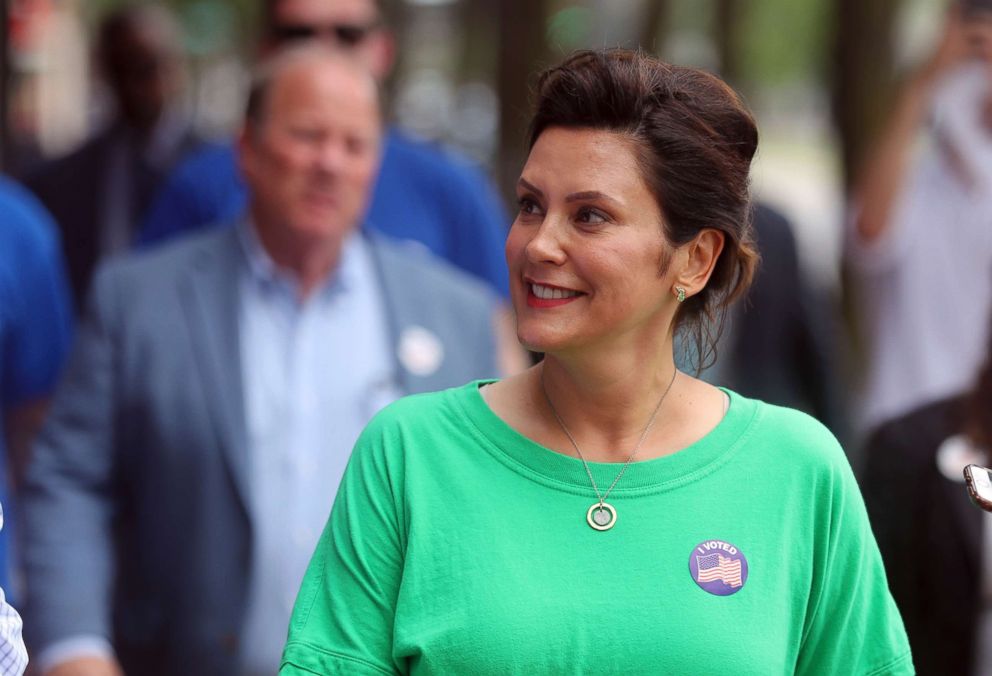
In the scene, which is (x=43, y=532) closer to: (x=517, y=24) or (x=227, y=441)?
(x=227, y=441)

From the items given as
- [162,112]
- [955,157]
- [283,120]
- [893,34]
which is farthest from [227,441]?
[893,34]

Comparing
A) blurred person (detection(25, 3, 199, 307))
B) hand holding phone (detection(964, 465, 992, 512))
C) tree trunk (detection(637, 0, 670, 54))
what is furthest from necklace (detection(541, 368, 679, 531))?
tree trunk (detection(637, 0, 670, 54))

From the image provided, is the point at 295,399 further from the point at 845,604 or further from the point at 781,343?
the point at 781,343

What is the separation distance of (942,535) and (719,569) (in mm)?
1908

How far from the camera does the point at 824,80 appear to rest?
1340cm

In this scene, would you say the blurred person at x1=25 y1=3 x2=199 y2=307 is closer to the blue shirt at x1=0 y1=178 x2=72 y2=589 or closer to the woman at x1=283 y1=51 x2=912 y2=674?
the blue shirt at x1=0 y1=178 x2=72 y2=589

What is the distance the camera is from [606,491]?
10.3 ft

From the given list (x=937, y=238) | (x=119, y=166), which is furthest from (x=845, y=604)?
(x=119, y=166)

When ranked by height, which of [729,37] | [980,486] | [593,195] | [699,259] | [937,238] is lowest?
[980,486]

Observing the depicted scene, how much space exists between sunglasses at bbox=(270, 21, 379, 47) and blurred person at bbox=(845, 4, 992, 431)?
2206mm

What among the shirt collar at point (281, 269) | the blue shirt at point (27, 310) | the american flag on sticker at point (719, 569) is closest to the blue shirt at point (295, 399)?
the shirt collar at point (281, 269)

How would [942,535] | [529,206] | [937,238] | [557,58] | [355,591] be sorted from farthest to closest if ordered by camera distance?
1. [937,238]
2. [942,535]
3. [557,58]
4. [529,206]
5. [355,591]

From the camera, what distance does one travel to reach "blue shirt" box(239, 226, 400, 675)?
4.91 m

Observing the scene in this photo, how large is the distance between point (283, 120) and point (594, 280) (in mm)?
2459
